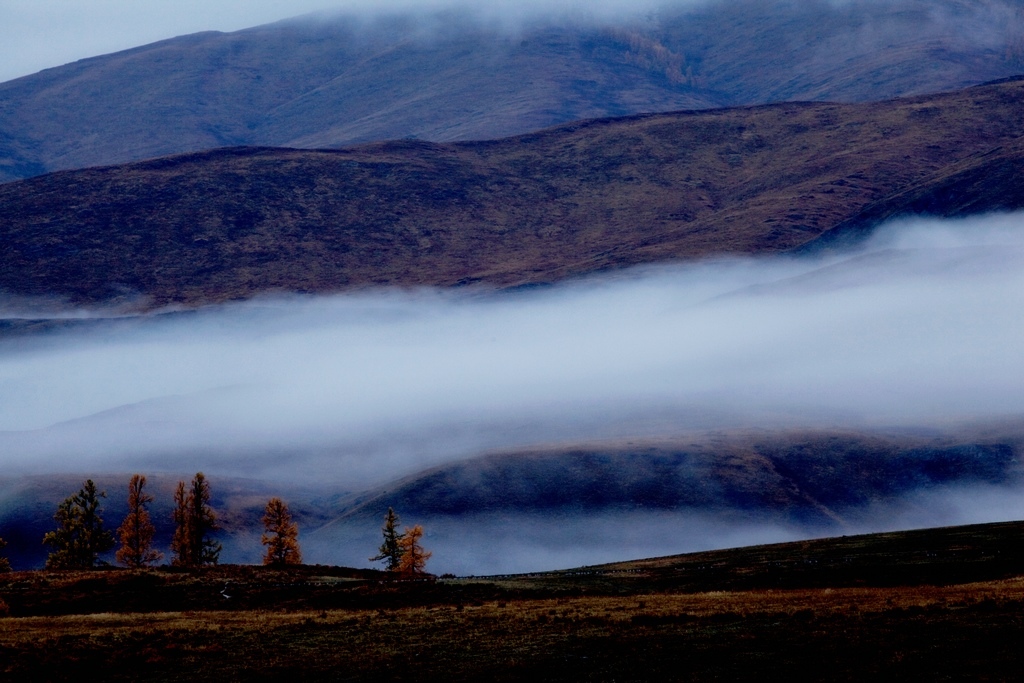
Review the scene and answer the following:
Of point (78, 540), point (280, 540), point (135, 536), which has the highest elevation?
point (135, 536)

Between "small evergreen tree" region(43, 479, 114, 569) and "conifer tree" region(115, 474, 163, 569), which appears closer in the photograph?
"small evergreen tree" region(43, 479, 114, 569)

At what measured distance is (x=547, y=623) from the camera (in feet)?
156

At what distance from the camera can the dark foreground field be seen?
3859 cm

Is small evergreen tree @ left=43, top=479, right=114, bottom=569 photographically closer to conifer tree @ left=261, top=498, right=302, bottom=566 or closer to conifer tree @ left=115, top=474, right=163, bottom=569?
conifer tree @ left=115, top=474, right=163, bottom=569

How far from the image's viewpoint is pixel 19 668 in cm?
4088

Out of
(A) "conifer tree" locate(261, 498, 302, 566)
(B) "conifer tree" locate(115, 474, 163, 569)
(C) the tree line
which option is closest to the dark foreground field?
(C) the tree line

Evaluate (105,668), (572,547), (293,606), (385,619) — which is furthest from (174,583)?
(572,547)

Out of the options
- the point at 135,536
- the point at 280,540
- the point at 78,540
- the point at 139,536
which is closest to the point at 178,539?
the point at 135,536

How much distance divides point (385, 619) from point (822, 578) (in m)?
23.4

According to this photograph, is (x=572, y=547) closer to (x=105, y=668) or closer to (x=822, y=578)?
(x=822, y=578)

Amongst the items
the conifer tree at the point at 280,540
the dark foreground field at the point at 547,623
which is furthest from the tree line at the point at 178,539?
the dark foreground field at the point at 547,623

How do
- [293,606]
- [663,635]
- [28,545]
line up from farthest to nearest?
[28,545]
[293,606]
[663,635]

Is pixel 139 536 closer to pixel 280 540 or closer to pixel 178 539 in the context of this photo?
pixel 178 539

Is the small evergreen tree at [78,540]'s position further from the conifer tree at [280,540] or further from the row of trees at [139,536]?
the conifer tree at [280,540]
